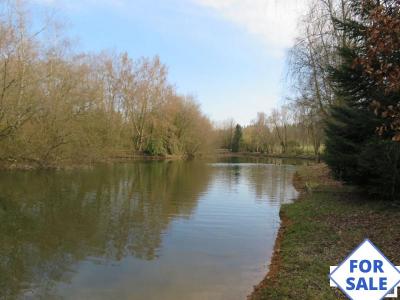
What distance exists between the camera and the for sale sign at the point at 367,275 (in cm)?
323

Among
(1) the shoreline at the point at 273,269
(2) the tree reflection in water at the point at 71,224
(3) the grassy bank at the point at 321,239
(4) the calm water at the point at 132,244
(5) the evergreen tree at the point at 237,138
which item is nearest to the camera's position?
(3) the grassy bank at the point at 321,239

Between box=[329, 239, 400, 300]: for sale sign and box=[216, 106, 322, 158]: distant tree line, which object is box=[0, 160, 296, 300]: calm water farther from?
box=[216, 106, 322, 158]: distant tree line

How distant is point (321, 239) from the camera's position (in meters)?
8.88

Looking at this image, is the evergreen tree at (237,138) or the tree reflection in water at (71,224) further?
the evergreen tree at (237,138)

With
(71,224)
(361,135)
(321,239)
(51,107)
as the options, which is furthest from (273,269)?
(51,107)

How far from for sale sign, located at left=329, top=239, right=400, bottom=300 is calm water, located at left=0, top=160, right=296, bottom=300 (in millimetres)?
3696

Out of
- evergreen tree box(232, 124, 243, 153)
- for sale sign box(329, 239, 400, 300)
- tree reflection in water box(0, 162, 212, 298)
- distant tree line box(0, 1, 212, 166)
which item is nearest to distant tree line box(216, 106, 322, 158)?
evergreen tree box(232, 124, 243, 153)

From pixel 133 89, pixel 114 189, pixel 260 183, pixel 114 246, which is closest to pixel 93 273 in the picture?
pixel 114 246

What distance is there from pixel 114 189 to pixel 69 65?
572 inches

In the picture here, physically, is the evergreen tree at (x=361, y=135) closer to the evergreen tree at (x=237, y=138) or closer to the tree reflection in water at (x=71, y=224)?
the tree reflection in water at (x=71, y=224)

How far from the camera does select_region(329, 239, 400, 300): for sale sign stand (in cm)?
323

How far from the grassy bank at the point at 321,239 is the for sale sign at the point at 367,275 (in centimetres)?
234

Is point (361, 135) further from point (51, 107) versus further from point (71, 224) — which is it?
point (51, 107)

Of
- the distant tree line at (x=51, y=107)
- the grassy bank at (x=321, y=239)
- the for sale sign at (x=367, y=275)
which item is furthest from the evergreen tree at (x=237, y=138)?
the for sale sign at (x=367, y=275)
